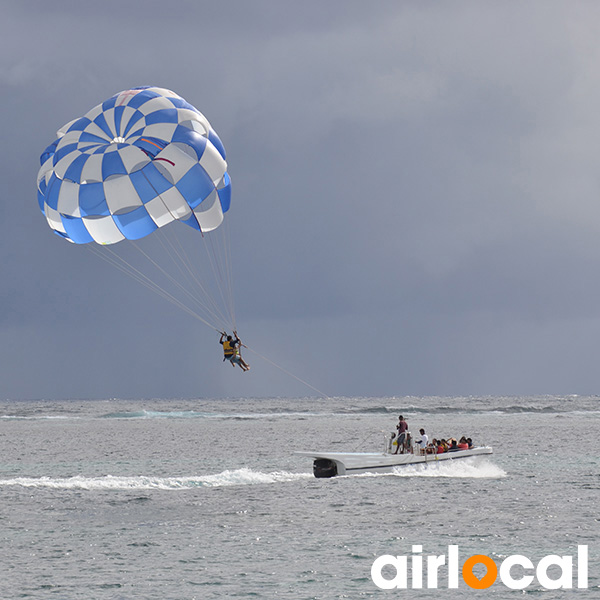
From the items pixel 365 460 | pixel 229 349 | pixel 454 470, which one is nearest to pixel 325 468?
pixel 365 460

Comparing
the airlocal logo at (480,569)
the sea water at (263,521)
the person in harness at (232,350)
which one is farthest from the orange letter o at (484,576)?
the person in harness at (232,350)

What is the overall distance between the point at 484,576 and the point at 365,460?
12.1 m

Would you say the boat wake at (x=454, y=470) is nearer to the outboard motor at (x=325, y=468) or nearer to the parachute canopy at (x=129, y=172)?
the outboard motor at (x=325, y=468)

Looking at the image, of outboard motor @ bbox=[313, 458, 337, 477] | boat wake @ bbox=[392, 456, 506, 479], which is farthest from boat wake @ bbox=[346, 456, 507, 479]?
outboard motor @ bbox=[313, 458, 337, 477]

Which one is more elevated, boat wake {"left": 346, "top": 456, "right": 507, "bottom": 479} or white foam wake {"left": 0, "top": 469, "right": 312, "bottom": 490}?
boat wake {"left": 346, "top": 456, "right": 507, "bottom": 479}

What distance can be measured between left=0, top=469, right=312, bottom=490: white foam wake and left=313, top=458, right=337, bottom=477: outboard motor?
213 cm

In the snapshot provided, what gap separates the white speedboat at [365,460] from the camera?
27219 millimetres

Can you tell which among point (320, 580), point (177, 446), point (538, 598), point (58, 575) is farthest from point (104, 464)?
point (538, 598)

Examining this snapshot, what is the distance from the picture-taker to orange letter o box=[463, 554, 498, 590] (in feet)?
51.3

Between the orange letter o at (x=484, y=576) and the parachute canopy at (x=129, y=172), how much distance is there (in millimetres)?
13148

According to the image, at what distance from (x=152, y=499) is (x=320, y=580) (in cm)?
1076

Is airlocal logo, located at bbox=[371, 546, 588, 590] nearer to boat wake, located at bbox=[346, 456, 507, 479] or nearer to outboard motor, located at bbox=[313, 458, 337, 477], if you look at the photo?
outboard motor, located at bbox=[313, 458, 337, 477]

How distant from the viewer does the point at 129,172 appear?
80.2 feet

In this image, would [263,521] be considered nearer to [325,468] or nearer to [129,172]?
[325,468]
